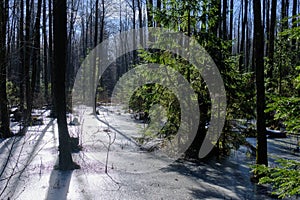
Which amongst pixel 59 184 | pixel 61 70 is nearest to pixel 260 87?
pixel 61 70

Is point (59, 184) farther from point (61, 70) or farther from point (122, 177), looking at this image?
point (61, 70)

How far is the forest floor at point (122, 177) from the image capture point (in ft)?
13.9

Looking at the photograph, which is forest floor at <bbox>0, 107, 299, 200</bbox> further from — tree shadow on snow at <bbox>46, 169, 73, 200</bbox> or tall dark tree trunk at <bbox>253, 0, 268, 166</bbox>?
tall dark tree trunk at <bbox>253, 0, 268, 166</bbox>

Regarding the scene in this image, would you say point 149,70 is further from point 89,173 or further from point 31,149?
point 31,149

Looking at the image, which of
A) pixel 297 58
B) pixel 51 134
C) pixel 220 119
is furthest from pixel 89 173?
pixel 297 58

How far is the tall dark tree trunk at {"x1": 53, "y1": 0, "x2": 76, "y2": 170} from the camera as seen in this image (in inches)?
205

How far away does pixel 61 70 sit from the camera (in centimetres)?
529

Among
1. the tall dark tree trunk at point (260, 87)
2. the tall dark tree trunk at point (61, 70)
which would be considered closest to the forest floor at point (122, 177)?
the tall dark tree trunk at point (61, 70)

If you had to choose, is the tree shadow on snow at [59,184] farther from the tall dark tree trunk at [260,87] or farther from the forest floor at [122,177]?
the tall dark tree trunk at [260,87]

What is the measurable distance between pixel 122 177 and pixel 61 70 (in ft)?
7.07

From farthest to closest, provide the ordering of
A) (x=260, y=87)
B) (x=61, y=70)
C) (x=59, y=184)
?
1. (x=61, y=70)
2. (x=260, y=87)
3. (x=59, y=184)

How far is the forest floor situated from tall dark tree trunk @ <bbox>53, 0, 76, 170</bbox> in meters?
0.31

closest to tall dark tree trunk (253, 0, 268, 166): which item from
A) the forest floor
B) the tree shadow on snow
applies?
the forest floor

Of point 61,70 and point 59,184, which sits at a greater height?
point 61,70
